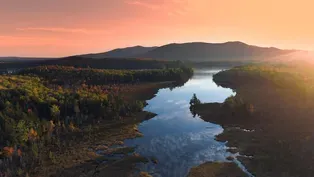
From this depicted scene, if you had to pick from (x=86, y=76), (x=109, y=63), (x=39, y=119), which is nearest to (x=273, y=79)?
(x=86, y=76)

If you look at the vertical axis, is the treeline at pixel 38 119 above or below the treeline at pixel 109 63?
below

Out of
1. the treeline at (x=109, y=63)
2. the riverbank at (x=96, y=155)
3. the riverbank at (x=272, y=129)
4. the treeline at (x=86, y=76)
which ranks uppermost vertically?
the treeline at (x=109, y=63)

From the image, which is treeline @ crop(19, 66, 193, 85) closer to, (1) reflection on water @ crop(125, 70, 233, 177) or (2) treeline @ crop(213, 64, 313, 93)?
(2) treeline @ crop(213, 64, 313, 93)

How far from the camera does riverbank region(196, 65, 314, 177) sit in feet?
90.4

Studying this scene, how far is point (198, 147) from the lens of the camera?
111 feet

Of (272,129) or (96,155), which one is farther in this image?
(272,129)

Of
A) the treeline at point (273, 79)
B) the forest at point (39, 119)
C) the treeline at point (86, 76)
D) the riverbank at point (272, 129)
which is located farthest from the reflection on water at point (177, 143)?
the treeline at point (86, 76)

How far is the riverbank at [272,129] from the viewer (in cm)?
2757

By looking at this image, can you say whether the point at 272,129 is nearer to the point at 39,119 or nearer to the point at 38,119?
the point at 38,119

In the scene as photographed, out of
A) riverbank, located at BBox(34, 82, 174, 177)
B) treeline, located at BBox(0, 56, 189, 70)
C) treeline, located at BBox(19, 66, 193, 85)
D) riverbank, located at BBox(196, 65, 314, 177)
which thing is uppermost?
treeline, located at BBox(0, 56, 189, 70)

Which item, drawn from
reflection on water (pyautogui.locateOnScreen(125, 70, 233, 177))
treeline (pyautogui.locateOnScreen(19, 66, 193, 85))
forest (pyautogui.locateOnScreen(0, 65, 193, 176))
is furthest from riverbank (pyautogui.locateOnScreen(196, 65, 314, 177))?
treeline (pyautogui.locateOnScreen(19, 66, 193, 85))

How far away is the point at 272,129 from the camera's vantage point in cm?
3884

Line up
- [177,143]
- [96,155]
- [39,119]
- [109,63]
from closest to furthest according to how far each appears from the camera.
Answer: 1. [96,155]
2. [177,143]
3. [39,119]
4. [109,63]

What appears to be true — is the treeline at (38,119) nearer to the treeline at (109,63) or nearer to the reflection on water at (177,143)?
the reflection on water at (177,143)
